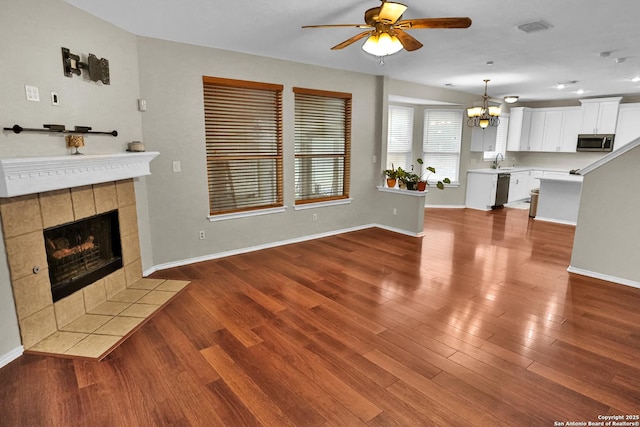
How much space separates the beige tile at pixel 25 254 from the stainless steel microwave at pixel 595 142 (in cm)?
1035

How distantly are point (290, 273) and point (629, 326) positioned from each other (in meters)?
3.25

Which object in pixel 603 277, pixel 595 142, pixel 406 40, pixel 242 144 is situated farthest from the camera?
pixel 595 142

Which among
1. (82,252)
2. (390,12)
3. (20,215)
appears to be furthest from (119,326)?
(390,12)

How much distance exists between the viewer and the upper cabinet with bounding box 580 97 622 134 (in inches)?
311

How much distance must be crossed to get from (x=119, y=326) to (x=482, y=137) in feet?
26.8

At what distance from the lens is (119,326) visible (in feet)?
9.61

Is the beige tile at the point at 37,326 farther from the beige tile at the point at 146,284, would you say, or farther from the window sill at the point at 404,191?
the window sill at the point at 404,191

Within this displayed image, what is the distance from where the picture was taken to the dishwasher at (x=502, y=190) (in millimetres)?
8234

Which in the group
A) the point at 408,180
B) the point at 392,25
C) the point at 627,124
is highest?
the point at 392,25

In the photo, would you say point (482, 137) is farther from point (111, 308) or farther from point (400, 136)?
point (111, 308)

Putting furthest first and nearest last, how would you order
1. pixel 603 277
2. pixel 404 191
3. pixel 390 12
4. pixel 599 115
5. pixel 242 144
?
pixel 599 115 → pixel 404 191 → pixel 242 144 → pixel 603 277 → pixel 390 12

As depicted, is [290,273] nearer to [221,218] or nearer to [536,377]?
[221,218]

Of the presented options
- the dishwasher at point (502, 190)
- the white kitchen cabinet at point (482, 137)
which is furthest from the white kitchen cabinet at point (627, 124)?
the white kitchen cabinet at point (482, 137)

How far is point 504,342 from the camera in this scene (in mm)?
2742
